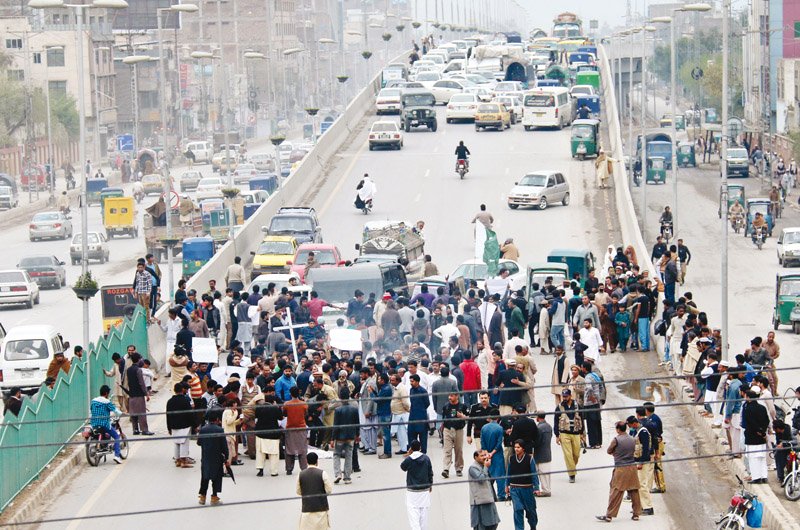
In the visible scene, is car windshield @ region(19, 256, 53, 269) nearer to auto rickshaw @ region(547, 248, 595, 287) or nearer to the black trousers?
auto rickshaw @ region(547, 248, 595, 287)

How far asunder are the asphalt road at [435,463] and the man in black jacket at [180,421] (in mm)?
267

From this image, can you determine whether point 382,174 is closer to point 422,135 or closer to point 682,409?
point 422,135

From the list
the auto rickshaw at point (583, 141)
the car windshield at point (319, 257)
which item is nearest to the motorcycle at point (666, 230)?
the auto rickshaw at point (583, 141)

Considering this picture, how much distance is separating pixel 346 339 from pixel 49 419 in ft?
17.0

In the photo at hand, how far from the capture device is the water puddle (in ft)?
96.0

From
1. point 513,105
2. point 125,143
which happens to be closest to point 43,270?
point 513,105

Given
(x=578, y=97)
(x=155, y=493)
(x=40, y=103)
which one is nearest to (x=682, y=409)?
(x=155, y=493)

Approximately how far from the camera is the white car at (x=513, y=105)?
73812 millimetres

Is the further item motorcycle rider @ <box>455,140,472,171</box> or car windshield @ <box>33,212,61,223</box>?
car windshield @ <box>33,212,61,223</box>

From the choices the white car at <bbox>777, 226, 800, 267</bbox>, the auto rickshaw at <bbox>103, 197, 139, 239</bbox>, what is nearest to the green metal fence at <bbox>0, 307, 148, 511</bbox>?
the white car at <bbox>777, 226, 800, 267</bbox>

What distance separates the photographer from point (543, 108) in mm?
70250

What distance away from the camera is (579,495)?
73.5ft

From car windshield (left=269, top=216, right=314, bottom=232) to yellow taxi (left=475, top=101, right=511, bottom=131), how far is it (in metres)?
26.4

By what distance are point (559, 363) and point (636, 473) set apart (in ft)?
14.7
